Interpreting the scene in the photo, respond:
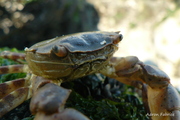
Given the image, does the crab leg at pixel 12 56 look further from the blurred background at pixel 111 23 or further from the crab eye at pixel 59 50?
the blurred background at pixel 111 23

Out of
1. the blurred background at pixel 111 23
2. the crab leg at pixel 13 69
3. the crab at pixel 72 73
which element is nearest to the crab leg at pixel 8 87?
the crab at pixel 72 73

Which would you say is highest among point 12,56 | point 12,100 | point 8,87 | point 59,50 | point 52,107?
point 12,56

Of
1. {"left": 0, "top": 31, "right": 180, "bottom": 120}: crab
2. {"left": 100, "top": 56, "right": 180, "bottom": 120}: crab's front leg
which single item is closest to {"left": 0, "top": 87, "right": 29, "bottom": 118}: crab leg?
{"left": 0, "top": 31, "right": 180, "bottom": 120}: crab

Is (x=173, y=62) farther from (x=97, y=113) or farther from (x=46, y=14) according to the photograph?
(x=97, y=113)

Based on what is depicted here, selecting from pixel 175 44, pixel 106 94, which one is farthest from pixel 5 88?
pixel 175 44

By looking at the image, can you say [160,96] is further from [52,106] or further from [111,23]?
[111,23]

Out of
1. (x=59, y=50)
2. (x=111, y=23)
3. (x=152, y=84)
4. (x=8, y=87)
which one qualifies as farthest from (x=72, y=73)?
(x=111, y=23)
